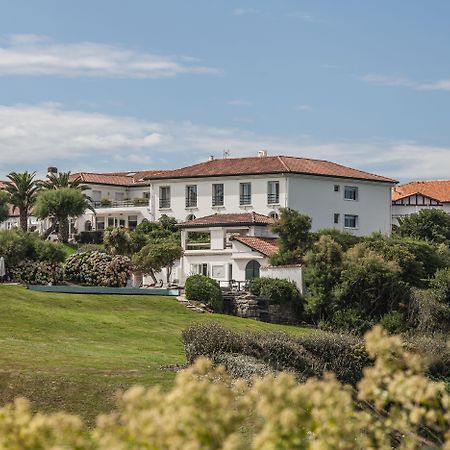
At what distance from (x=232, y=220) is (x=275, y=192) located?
9411mm

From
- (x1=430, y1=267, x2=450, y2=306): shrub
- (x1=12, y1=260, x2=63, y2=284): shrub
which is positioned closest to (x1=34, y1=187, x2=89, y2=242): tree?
(x1=12, y1=260, x2=63, y2=284): shrub

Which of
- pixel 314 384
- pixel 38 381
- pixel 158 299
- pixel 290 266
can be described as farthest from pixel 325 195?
pixel 314 384

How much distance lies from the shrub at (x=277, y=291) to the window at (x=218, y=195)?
26.0 meters

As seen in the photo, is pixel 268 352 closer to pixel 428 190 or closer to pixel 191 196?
pixel 191 196

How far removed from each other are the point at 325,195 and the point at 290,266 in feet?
79.8

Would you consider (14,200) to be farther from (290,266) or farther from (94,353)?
(94,353)

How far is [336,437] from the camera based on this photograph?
7594mm

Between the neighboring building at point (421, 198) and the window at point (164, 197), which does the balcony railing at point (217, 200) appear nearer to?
the window at point (164, 197)

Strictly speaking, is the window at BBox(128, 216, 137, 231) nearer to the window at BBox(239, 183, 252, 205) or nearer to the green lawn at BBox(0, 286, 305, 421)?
the window at BBox(239, 183, 252, 205)

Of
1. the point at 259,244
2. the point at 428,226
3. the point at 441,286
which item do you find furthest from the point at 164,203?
the point at 441,286

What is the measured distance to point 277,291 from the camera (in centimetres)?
5797

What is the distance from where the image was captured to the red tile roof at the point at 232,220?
238 feet

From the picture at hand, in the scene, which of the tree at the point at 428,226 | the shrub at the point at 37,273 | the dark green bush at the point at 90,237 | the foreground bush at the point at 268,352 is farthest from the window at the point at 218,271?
the foreground bush at the point at 268,352

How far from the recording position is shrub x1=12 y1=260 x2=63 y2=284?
58.4m
